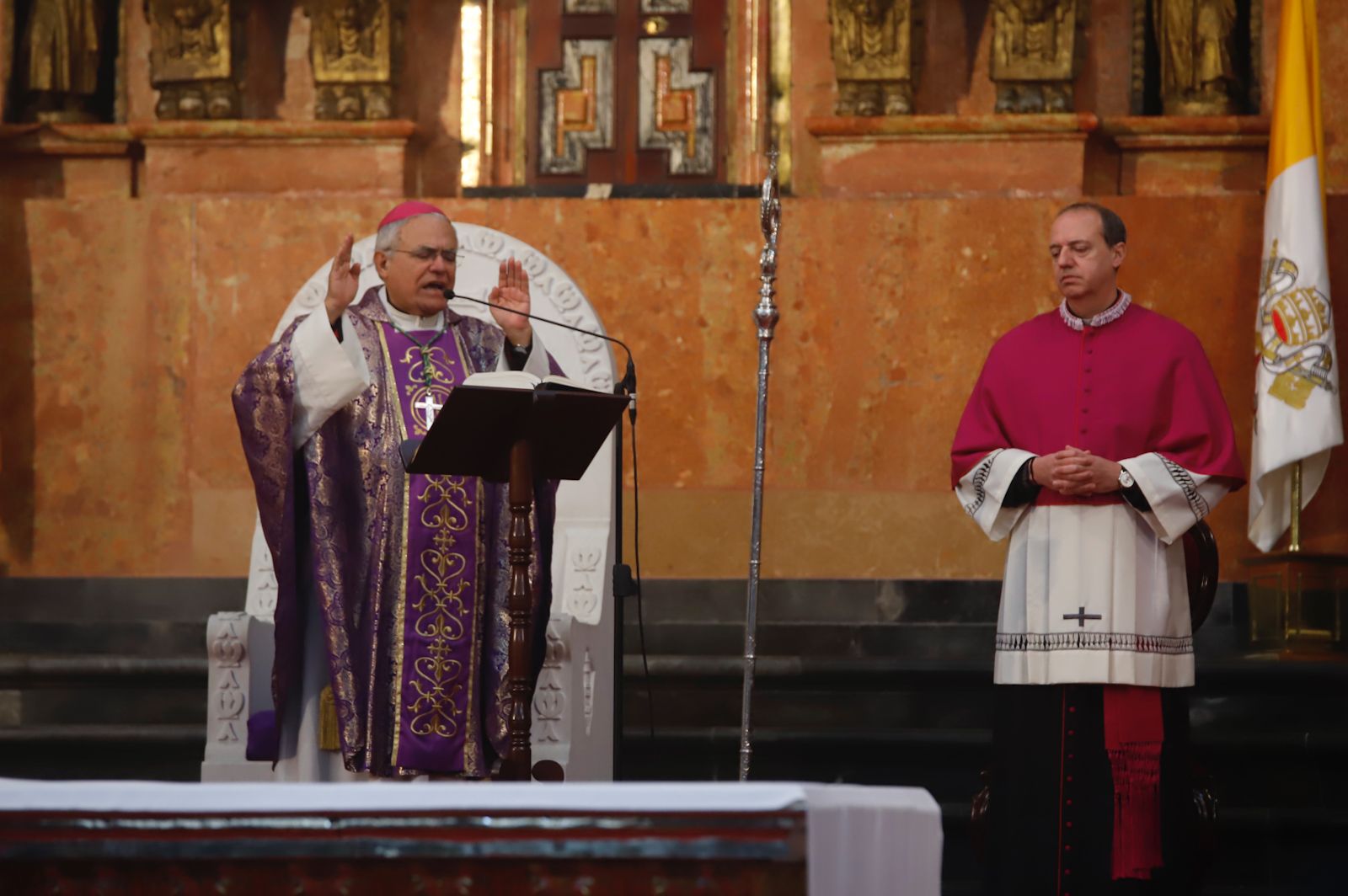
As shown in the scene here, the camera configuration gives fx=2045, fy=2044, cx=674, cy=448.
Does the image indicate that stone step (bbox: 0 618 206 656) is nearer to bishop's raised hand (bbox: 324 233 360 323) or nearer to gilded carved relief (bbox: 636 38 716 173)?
bishop's raised hand (bbox: 324 233 360 323)

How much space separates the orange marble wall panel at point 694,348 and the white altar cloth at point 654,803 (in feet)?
16.8

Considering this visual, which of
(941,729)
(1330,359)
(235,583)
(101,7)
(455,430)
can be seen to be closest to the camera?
(455,430)

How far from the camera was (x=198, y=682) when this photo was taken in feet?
24.0

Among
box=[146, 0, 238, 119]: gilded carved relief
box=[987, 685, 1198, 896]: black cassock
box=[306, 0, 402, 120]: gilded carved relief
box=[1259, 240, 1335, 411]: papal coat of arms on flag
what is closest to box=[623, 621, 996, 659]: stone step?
box=[1259, 240, 1335, 411]: papal coat of arms on flag

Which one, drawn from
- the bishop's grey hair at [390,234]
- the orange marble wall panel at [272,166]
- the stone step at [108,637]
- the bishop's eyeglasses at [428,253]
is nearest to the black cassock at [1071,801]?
the bishop's eyeglasses at [428,253]

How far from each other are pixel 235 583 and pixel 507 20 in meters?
2.85

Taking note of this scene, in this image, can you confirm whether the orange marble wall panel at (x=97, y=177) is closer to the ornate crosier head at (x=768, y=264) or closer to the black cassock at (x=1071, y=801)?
the ornate crosier head at (x=768, y=264)

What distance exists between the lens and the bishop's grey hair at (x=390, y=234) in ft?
19.5

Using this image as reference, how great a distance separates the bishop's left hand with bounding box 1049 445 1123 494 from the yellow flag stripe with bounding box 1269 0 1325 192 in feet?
10.3

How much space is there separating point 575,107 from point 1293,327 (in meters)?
3.36

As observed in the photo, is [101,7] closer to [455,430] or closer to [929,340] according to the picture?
[929,340]

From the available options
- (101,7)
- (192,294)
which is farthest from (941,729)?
(101,7)

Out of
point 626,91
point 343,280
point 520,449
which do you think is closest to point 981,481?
point 520,449

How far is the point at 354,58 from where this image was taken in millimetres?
8961
